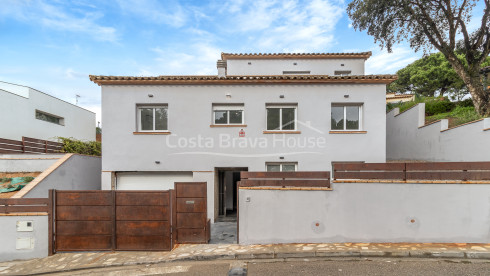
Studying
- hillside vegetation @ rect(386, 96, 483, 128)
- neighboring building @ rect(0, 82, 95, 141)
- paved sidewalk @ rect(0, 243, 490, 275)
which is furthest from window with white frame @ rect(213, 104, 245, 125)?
neighboring building @ rect(0, 82, 95, 141)

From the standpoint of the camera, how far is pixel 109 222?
6395 mm

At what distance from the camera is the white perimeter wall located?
13914mm

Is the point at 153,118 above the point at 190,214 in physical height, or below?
above

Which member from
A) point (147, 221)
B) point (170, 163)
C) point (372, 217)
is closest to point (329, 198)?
point (372, 217)

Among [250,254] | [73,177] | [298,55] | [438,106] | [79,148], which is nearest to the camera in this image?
[250,254]

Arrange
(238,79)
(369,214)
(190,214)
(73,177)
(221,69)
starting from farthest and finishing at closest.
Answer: (221,69), (73,177), (238,79), (190,214), (369,214)

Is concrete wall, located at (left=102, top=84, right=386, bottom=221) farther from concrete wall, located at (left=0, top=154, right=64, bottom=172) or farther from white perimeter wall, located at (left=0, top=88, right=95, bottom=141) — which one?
white perimeter wall, located at (left=0, top=88, right=95, bottom=141)

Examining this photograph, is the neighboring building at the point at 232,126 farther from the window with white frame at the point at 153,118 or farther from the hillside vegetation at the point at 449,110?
the hillside vegetation at the point at 449,110

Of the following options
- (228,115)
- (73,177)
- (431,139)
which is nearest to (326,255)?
(228,115)

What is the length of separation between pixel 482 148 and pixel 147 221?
12.4 metres

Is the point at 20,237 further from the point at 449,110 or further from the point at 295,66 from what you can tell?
the point at 449,110

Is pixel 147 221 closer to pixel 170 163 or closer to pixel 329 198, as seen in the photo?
pixel 170 163

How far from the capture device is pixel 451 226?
6.09 metres

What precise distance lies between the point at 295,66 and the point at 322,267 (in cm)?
1320
